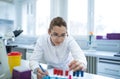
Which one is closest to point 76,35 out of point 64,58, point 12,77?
point 64,58

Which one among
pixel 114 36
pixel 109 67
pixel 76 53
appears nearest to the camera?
pixel 76 53

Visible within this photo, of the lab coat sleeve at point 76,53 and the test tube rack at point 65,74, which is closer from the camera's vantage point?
A: the test tube rack at point 65,74

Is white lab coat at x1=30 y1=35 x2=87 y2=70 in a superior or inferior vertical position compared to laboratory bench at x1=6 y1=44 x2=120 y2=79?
superior

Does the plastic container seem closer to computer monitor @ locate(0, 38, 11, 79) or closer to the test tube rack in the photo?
computer monitor @ locate(0, 38, 11, 79)

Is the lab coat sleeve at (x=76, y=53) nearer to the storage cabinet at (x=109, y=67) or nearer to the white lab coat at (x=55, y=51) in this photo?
the white lab coat at (x=55, y=51)

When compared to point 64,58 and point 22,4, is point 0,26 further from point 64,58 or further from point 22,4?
point 64,58

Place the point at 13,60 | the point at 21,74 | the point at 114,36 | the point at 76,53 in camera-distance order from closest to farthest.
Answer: the point at 21,74
the point at 13,60
the point at 76,53
the point at 114,36

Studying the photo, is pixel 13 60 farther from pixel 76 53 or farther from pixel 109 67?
pixel 109 67

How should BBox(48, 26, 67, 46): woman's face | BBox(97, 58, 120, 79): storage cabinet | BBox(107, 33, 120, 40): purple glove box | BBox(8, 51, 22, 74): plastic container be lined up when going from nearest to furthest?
1. BBox(8, 51, 22, 74): plastic container
2. BBox(48, 26, 67, 46): woman's face
3. BBox(97, 58, 120, 79): storage cabinet
4. BBox(107, 33, 120, 40): purple glove box

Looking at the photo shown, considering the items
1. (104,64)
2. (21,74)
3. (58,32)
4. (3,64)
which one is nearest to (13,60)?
(3,64)

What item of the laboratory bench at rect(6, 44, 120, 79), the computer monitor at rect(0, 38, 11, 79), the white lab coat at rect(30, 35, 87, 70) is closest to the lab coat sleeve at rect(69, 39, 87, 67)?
the white lab coat at rect(30, 35, 87, 70)

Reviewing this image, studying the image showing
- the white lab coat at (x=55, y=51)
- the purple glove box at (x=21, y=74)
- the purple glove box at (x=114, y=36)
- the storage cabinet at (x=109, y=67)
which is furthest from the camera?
the purple glove box at (x=114, y=36)

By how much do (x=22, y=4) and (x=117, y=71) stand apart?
359cm

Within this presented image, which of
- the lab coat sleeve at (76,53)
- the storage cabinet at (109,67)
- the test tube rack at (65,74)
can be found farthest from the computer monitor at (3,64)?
the storage cabinet at (109,67)
